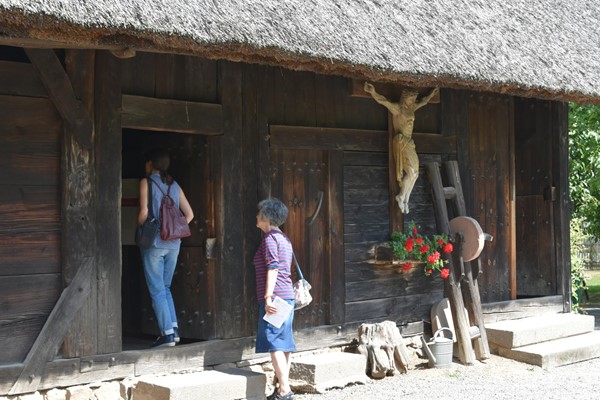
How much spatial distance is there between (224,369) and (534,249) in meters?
5.40

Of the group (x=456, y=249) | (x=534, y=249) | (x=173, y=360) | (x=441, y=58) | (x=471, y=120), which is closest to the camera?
(x=173, y=360)

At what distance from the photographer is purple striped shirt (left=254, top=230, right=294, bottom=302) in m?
7.21

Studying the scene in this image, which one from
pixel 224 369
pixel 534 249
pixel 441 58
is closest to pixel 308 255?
pixel 224 369

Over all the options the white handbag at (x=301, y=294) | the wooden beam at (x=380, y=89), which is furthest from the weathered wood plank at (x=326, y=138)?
the white handbag at (x=301, y=294)

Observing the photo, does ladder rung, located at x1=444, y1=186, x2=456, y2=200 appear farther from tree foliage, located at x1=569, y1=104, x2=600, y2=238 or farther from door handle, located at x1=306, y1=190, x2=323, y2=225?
tree foliage, located at x1=569, y1=104, x2=600, y2=238

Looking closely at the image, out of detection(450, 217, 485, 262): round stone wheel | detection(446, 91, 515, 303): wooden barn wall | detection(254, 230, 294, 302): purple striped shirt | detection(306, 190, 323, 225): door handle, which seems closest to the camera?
detection(254, 230, 294, 302): purple striped shirt

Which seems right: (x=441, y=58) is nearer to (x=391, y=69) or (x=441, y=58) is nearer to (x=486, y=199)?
(x=391, y=69)

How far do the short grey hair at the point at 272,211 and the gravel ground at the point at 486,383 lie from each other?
4.86ft

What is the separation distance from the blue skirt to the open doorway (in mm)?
657

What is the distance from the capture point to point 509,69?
888 cm

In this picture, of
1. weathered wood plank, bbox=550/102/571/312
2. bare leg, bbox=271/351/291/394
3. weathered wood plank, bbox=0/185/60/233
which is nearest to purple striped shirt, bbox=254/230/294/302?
bare leg, bbox=271/351/291/394

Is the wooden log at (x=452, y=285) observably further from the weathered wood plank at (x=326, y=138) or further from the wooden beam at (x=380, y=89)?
the wooden beam at (x=380, y=89)

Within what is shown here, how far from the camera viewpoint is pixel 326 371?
25.9ft

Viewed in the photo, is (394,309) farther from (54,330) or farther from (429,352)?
(54,330)
